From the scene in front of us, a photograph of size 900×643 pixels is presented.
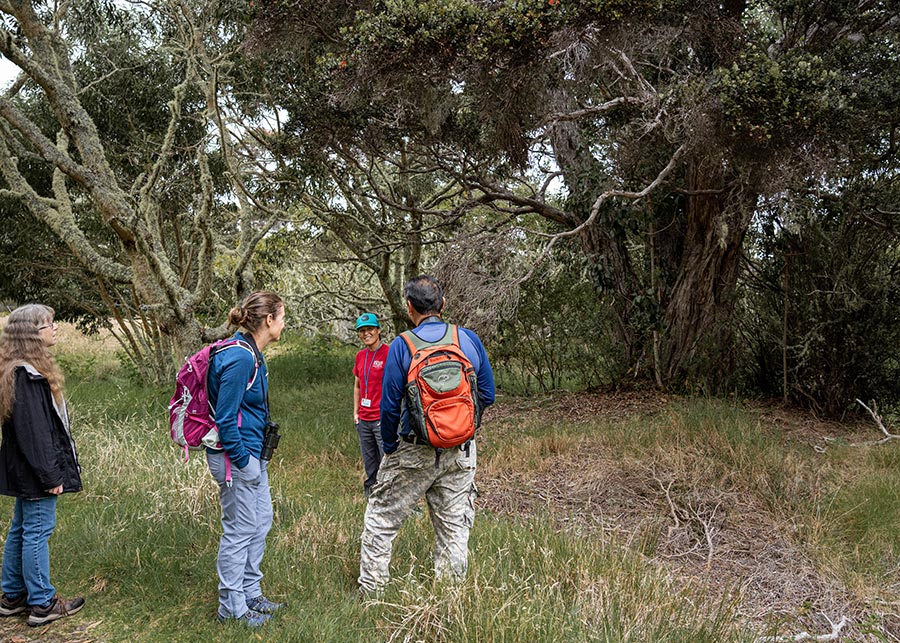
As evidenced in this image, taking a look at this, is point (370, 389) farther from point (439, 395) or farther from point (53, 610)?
point (53, 610)

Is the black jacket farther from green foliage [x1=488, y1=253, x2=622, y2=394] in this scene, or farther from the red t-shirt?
green foliage [x1=488, y1=253, x2=622, y2=394]

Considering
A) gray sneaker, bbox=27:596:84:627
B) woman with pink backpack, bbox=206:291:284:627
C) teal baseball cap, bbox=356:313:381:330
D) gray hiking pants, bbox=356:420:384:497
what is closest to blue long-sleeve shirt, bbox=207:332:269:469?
woman with pink backpack, bbox=206:291:284:627

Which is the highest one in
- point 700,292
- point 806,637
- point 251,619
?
point 700,292

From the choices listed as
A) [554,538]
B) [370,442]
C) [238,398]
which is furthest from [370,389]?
[238,398]

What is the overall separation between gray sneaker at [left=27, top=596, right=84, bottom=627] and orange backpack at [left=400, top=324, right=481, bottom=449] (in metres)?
2.18

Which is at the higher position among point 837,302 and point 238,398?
point 837,302

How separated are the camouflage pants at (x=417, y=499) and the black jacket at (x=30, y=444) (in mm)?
1640

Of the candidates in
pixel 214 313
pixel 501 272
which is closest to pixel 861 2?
pixel 501 272

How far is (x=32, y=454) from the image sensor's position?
3.79 m

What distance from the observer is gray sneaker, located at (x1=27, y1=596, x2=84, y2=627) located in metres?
3.93

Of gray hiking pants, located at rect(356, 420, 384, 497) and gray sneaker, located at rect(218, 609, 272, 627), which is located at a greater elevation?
gray hiking pants, located at rect(356, 420, 384, 497)

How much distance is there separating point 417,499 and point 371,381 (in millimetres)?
2203

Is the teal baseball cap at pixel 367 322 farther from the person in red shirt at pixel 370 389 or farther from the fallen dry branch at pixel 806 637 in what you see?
the fallen dry branch at pixel 806 637

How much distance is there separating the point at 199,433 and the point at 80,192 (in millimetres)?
11915
